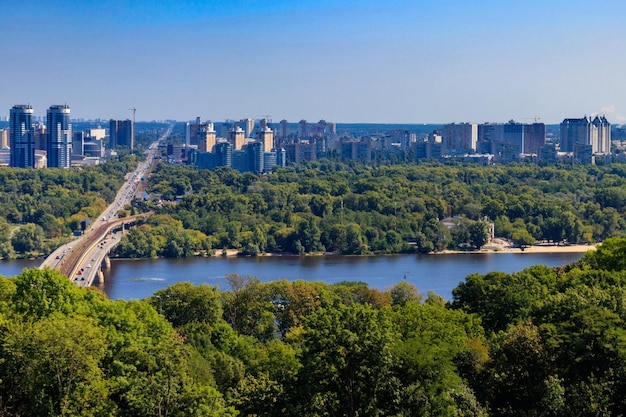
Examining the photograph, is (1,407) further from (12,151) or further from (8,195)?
(12,151)

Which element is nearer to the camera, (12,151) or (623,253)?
(623,253)

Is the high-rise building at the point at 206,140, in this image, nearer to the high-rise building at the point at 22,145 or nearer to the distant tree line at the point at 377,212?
the high-rise building at the point at 22,145

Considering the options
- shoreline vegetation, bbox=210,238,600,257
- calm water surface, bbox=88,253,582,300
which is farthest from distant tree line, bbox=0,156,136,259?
shoreline vegetation, bbox=210,238,600,257

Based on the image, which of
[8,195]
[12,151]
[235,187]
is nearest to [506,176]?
[235,187]

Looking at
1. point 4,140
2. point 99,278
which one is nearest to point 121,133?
point 4,140

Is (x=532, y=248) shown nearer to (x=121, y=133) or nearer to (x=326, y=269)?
(x=326, y=269)
